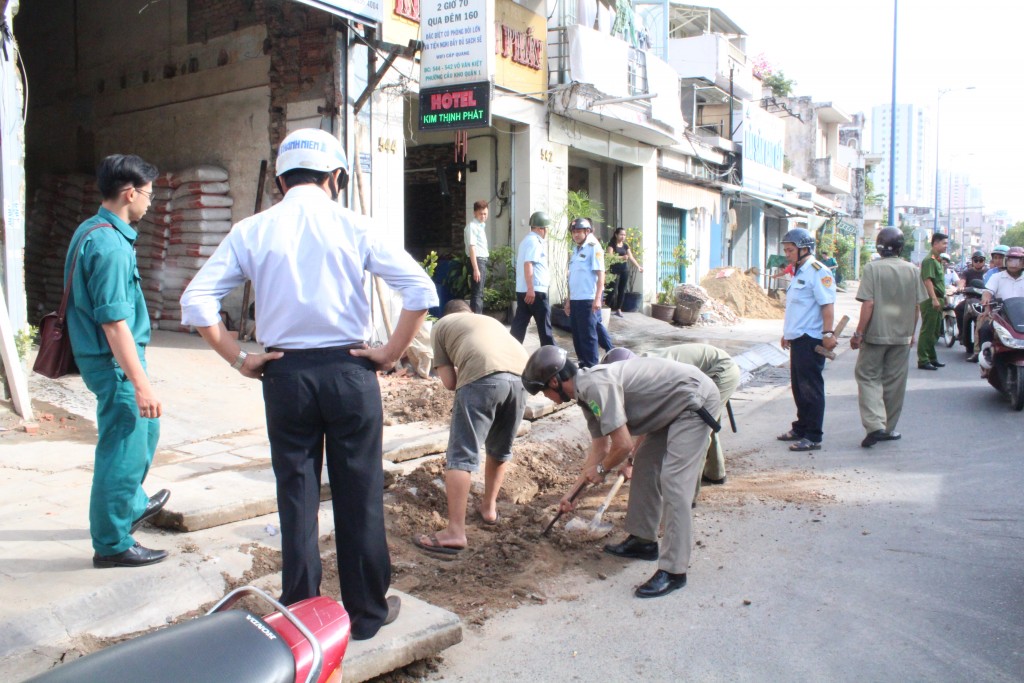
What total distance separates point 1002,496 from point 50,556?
18.3ft

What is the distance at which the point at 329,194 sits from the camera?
3.23 m

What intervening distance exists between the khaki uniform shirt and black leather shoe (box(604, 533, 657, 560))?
2.19 feet

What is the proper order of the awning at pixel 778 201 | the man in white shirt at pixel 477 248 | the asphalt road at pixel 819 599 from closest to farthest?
the asphalt road at pixel 819 599 → the man in white shirt at pixel 477 248 → the awning at pixel 778 201

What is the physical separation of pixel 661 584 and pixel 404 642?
1422mm

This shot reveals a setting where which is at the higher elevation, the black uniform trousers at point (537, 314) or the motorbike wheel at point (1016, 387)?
the black uniform trousers at point (537, 314)

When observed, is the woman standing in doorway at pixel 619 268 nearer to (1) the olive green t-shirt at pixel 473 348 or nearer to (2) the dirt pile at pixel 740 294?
(2) the dirt pile at pixel 740 294

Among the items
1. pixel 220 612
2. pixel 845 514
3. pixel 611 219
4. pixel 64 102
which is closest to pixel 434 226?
pixel 611 219

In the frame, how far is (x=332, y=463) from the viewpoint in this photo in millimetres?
3115

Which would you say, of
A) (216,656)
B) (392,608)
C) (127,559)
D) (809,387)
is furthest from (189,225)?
(216,656)

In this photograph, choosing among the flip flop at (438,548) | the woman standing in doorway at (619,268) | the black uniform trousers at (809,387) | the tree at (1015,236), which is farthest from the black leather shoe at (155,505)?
the tree at (1015,236)

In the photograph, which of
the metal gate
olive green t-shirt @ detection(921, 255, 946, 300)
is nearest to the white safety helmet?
olive green t-shirt @ detection(921, 255, 946, 300)

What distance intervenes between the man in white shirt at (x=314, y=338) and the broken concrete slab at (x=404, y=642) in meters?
0.26

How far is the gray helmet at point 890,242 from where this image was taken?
733 centimetres

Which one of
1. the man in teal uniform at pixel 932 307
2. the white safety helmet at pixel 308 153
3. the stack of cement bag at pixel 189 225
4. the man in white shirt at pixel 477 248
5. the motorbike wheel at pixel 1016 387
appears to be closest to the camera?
the white safety helmet at pixel 308 153
